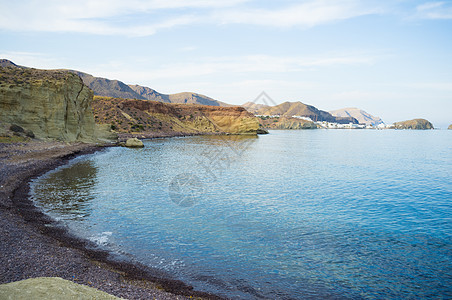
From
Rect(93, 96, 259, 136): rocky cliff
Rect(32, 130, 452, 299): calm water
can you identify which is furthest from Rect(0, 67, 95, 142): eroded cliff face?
Rect(93, 96, 259, 136): rocky cliff

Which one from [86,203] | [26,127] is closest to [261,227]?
[86,203]

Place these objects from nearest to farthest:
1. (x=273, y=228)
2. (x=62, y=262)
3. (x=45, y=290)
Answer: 1. (x=45, y=290)
2. (x=62, y=262)
3. (x=273, y=228)

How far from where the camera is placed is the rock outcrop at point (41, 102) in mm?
44000

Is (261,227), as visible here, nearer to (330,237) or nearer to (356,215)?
(330,237)

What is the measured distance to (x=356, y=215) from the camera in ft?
63.1

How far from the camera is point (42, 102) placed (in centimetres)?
4678

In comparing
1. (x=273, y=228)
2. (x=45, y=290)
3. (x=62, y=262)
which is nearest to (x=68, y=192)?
(x=62, y=262)

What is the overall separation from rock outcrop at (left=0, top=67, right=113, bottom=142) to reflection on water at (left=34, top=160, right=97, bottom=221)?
62.4 ft

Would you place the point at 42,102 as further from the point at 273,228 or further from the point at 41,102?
the point at 273,228

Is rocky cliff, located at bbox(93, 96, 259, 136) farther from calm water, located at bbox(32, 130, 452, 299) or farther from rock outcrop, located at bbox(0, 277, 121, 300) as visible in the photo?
rock outcrop, located at bbox(0, 277, 121, 300)

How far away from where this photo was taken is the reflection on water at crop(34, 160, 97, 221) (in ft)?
60.1

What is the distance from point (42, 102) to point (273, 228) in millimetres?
44909

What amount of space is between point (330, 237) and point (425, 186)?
18.3 m

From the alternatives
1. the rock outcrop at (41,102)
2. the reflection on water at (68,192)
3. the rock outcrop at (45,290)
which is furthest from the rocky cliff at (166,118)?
the rock outcrop at (45,290)
